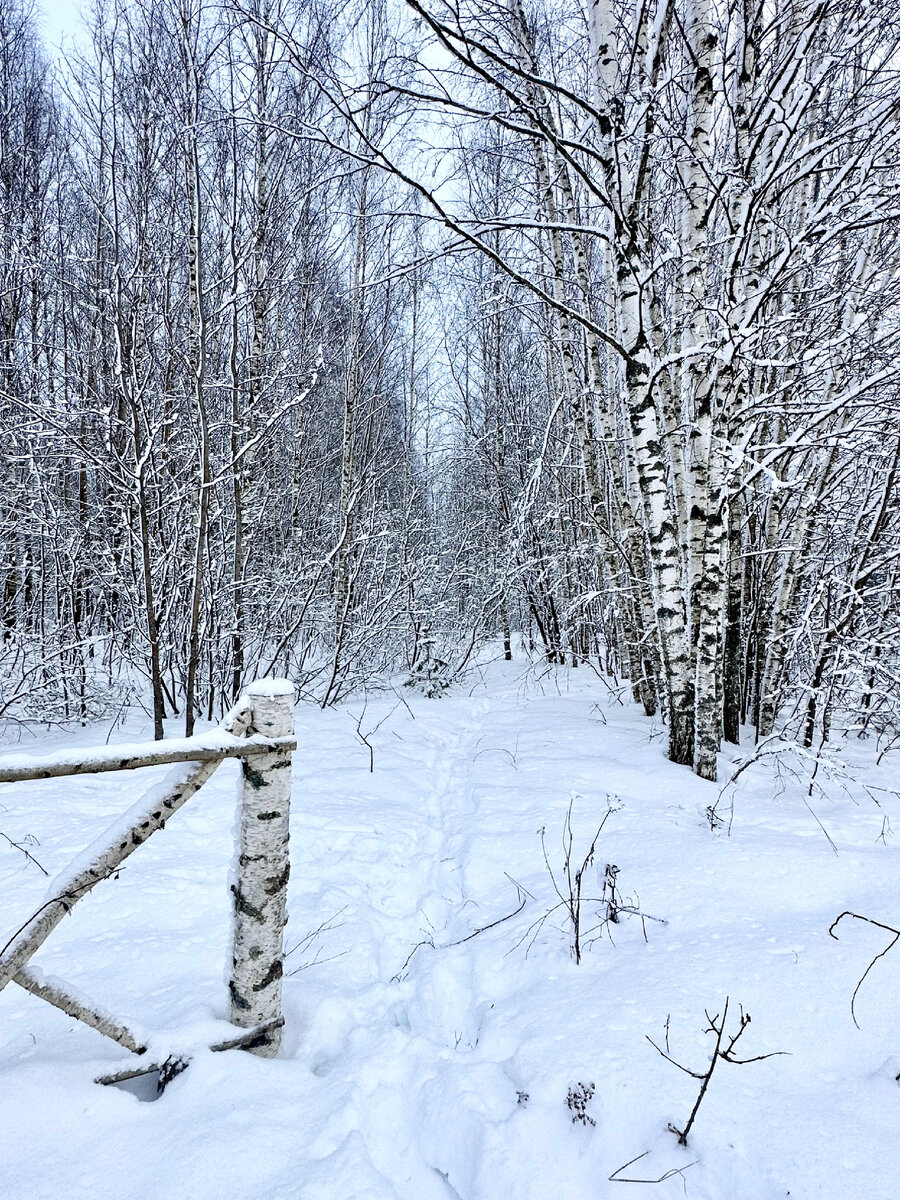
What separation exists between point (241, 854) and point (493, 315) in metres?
6.56

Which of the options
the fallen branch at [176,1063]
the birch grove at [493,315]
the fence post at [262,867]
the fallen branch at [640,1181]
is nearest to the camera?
the fallen branch at [640,1181]

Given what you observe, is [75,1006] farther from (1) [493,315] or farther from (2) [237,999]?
(1) [493,315]

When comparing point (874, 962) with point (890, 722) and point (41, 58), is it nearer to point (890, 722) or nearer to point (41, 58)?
point (890, 722)

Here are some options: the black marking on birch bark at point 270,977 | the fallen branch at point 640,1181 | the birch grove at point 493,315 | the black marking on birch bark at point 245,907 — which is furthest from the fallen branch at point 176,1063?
the birch grove at point 493,315

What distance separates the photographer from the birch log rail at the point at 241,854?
4.58 feet

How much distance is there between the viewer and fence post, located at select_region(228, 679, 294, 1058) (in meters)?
1.64

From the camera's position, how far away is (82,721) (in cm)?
634

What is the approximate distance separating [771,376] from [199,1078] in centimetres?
650

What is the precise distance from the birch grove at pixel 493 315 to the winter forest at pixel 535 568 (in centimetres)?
6

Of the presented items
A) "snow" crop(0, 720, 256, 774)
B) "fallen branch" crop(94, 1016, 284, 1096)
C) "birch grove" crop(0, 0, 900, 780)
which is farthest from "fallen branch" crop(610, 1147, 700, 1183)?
"birch grove" crop(0, 0, 900, 780)

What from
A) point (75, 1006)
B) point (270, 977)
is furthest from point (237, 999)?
point (75, 1006)

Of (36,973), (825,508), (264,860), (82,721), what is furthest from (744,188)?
(82,721)

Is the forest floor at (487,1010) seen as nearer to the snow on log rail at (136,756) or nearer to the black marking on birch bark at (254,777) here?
the black marking on birch bark at (254,777)

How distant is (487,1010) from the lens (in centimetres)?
214
